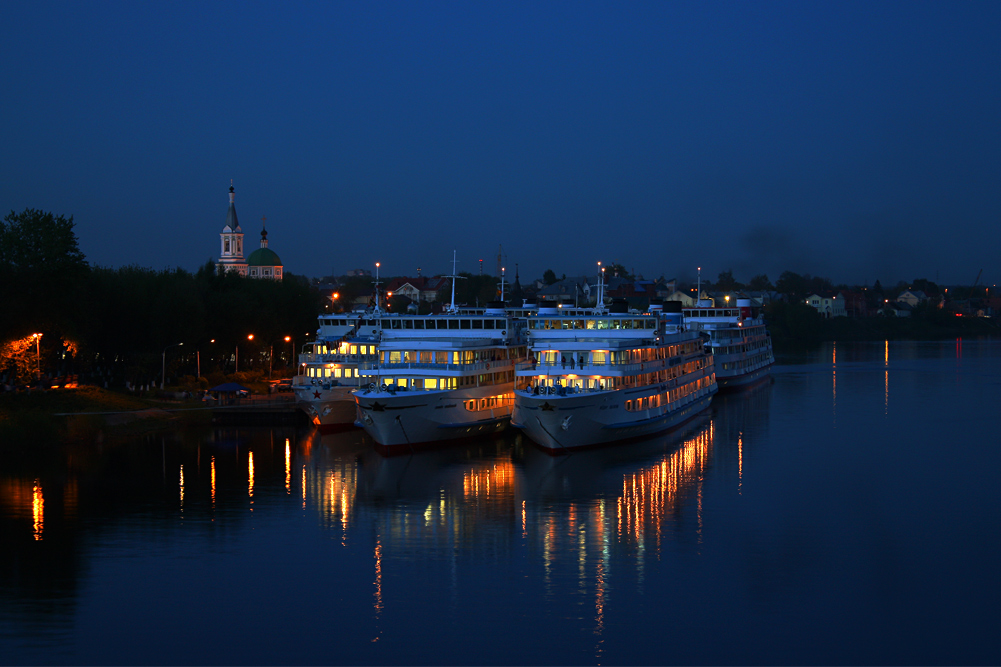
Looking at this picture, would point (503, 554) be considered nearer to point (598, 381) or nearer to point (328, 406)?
point (598, 381)

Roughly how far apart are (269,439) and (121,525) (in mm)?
21240

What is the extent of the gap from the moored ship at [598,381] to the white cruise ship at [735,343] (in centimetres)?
2654

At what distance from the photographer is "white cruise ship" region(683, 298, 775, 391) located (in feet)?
279

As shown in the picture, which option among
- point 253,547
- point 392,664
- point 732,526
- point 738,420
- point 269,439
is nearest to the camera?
point 392,664

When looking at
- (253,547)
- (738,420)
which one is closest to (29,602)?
(253,547)

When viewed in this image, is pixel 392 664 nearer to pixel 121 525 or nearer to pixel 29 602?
pixel 29 602

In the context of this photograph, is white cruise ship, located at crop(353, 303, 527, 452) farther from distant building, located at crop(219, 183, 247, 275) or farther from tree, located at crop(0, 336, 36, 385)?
distant building, located at crop(219, 183, 247, 275)

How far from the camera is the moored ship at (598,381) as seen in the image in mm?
47344

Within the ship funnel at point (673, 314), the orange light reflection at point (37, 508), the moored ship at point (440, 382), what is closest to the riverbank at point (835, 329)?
the ship funnel at point (673, 314)

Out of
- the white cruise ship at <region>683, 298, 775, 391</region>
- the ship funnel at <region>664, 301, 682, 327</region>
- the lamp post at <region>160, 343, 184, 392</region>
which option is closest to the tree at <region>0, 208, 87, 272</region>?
the lamp post at <region>160, 343, 184, 392</region>

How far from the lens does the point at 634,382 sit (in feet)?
168

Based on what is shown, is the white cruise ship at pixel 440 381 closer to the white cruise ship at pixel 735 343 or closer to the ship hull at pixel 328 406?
the ship hull at pixel 328 406

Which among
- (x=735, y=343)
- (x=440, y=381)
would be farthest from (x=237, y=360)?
(x=735, y=343)

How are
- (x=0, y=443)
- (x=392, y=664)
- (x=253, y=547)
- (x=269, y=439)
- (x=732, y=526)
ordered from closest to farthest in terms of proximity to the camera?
(x=392, y=664), (x=253, y=547), (x=732, y=526), (x=0, y=443), (x=269, y=439)
